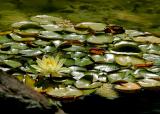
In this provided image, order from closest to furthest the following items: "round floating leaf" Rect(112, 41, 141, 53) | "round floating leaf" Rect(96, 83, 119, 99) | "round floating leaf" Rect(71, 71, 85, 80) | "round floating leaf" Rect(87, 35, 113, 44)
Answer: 1. "round floating leaf" Rect(96, 83, 119, 99)
2. "round floating leaf" Rect(71, 71, 85, 80)
3. "round floating leaf" Rect(112, 41, 141, 53)
4. "round floating leaf" Rect(87, 35, 113, 44)

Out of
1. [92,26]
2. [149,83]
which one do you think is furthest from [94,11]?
[149,83]

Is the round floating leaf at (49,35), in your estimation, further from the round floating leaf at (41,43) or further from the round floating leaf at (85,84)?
the round floating leaf at (85,84)

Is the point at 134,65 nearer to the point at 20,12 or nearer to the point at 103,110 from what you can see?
the point at 103,110

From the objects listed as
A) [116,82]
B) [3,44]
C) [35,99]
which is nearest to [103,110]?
[116,82]

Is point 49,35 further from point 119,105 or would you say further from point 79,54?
point 119,105

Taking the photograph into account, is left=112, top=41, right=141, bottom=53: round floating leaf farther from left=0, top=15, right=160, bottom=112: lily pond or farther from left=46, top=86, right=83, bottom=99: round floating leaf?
left=46, top=86, right=83, bottom=99: round floating leaf

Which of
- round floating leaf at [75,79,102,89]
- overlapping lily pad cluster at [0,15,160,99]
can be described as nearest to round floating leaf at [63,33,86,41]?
overlapping lily pad cluster at [0,15,160,99]

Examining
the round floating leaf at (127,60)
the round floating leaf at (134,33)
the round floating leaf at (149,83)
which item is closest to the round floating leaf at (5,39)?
the round floating leaf at (127,60)
